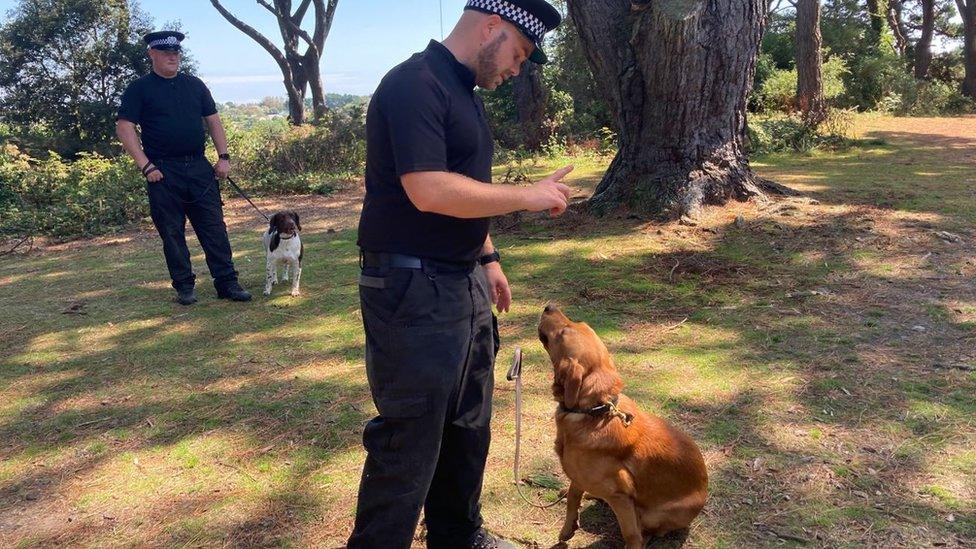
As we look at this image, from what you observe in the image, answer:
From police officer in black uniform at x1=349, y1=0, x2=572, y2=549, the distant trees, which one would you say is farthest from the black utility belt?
the distant trees

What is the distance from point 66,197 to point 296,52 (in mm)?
15884

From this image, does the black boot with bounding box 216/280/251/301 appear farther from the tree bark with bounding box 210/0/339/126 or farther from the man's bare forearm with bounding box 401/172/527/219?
the tree bark with bounding box 210/0/339/126

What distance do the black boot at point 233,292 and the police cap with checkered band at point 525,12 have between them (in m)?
5.06

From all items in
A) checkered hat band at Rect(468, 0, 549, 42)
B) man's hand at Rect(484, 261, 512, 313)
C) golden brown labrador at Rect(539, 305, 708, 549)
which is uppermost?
checkered hat band at Rect(468, 0, 549, 42)

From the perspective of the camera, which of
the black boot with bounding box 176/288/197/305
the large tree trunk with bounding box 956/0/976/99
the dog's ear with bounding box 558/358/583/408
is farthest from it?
the large tree trunk with bounding box 956/0/976/99

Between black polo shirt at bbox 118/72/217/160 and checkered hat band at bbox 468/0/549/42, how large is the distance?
4664mm

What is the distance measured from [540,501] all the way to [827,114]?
14.1 metres

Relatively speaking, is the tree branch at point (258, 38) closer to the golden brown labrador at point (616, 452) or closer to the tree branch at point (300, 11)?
the tree branch at point (300, 11)

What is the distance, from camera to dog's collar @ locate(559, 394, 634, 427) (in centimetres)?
270

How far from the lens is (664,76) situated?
7.41 meters

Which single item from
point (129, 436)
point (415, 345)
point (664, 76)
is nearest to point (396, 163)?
point (415, 345)

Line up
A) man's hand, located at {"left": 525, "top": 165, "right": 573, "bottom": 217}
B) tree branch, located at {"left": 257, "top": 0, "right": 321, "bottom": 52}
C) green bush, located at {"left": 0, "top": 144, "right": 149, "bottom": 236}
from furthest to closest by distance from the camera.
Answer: tree branch, located at {"left": 257, "top": 0, "right": 321, "bottom": 52}
green bush, located at {"left": 0, "top": 144, "right": 149, "bottom": 236}
man's hand, located at {"left": 525, "top": 165, "right": 573, "bottom": 217}

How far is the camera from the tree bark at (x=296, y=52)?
2542 centimetres

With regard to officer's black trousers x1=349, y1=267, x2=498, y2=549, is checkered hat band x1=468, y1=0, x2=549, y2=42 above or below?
above
